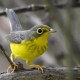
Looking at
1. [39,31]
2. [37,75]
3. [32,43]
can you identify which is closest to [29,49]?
[32,43]

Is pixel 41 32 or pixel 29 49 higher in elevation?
pixel 41 32

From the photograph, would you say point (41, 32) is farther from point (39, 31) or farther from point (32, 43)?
point (32, 43)

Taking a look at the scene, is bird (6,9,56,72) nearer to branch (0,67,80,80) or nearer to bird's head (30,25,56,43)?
bird's head (30,25,56,43)

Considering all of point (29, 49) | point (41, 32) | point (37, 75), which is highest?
point (41, 32)

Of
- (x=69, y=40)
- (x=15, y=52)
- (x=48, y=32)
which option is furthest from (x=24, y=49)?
(x=69, y=40)

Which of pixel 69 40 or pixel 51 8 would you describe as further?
pixel 51 8

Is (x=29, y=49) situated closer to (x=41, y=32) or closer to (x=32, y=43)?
(x=32, y=43)

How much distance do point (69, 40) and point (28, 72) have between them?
1.50 meters

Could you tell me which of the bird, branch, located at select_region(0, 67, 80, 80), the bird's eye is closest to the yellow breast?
the bird

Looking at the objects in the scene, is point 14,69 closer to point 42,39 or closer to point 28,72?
point 28,72

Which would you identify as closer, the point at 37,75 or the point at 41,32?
the point at 37,75

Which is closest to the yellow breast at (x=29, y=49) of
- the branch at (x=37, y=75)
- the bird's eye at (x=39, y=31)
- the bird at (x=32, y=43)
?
the bird at (x=32, y=43)

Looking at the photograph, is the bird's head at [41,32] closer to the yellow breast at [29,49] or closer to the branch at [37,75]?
the yellow breast at [29,49]

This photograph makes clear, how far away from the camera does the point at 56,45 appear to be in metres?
7.24
